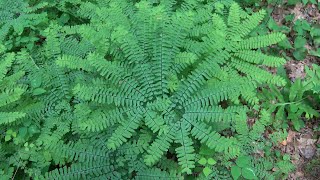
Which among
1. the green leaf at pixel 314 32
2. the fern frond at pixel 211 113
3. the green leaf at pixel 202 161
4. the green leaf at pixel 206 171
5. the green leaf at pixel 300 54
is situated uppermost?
the green leaf at pixel 314 32

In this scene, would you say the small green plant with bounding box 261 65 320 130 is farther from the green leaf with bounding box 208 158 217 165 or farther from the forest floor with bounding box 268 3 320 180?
the green leaf with bounding box 208 158 217 165

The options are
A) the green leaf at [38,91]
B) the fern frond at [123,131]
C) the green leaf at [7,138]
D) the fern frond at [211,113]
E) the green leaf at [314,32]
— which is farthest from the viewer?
the green leaf at [314,32]

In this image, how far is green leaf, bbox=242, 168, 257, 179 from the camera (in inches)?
148

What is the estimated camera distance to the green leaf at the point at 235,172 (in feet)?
12.2

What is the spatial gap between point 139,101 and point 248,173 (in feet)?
4.90

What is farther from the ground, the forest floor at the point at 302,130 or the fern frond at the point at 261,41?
the fern frond at the point at 261,41

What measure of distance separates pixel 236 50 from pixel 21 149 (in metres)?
2.92

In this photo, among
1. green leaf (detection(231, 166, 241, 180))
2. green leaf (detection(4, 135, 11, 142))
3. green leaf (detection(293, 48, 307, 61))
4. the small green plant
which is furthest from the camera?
green leaf (detection(293, 48, 307, 61))

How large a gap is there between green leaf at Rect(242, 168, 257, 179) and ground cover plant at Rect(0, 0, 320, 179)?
12mm

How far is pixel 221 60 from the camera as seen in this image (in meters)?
3.77

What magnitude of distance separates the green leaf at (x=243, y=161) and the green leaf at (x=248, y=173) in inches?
2.3

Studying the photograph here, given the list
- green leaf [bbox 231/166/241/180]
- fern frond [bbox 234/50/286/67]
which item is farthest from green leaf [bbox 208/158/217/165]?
fern frond [bbox 234/50/286/67]

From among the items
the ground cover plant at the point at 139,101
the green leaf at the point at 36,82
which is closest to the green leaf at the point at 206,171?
the ground cover plant at the point at 139,101

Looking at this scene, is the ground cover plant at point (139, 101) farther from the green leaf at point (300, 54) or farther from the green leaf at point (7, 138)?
the green leaf at point (300, 54)
